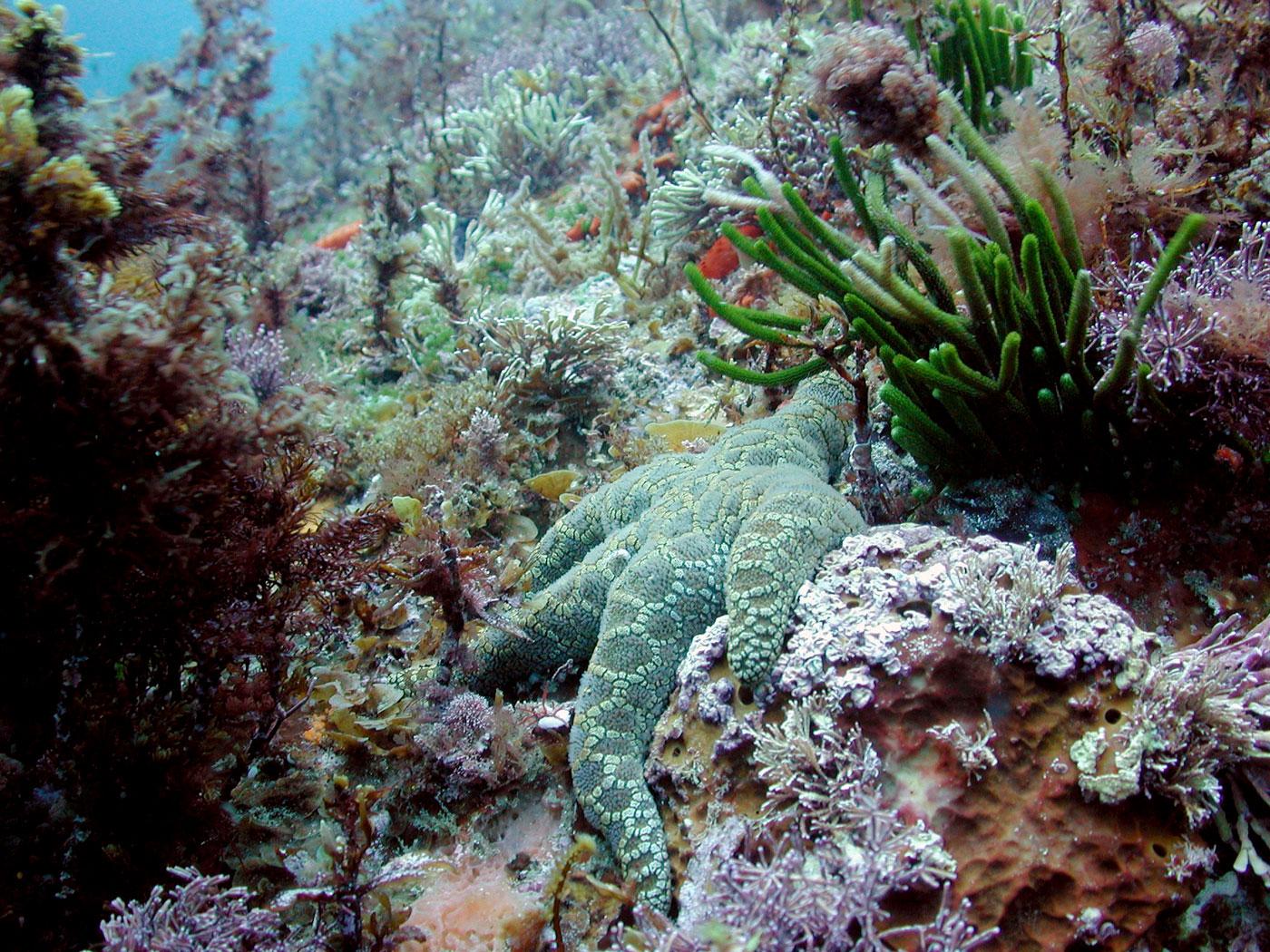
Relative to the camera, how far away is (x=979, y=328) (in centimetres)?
266

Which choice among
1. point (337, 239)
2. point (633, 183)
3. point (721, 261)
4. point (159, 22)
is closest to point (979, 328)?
point (721, 261)

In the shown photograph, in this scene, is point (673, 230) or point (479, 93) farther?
point (479, 93)

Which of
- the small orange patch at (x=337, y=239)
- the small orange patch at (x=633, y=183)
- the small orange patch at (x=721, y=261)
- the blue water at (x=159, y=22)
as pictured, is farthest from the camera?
the blue water at (x=159, y=22)

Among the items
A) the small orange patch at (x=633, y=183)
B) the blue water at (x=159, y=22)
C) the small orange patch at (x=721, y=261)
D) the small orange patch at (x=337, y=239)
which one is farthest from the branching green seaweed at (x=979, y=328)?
the blue water at (x=159, y=22)

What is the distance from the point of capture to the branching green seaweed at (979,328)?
2.48m

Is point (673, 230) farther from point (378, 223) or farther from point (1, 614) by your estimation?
point (1, 614)

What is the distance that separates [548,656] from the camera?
123 inches

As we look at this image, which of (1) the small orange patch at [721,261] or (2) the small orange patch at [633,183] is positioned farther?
(2) the small orange patch at [633,183]

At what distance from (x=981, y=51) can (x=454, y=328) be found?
169 inches

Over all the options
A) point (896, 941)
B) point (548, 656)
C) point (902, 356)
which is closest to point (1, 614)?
point (548, 656)

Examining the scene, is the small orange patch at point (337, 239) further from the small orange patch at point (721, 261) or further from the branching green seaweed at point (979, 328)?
the branching green seaweed at point (979, 328)

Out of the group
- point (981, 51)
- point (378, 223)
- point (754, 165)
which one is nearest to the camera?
point (754, 165)

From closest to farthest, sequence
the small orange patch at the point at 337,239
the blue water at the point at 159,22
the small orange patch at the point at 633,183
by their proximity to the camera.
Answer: the small orange patch at the point at 633,183
the small orange patch at the point at 337,239
the blue water at the point at 159,22

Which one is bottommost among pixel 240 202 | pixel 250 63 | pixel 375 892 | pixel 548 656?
pixel 375 892
